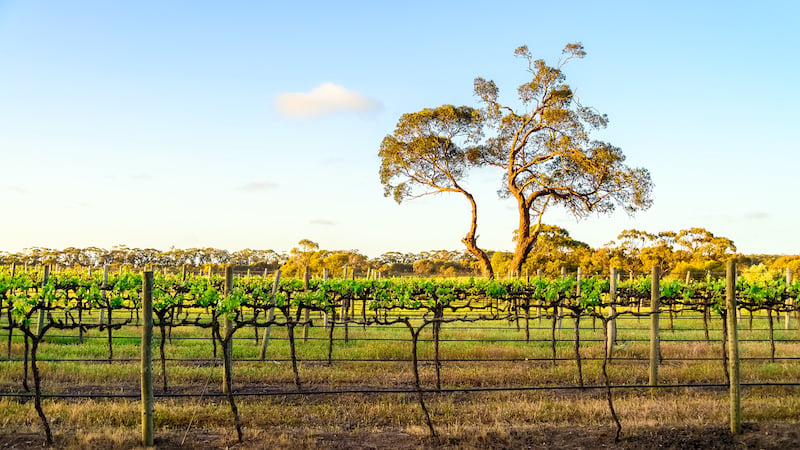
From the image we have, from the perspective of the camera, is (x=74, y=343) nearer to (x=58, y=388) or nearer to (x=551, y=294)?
(x=58, y=388)

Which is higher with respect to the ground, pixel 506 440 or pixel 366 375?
pixel 506 440

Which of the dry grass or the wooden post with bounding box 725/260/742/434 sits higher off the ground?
the wooden post with bounding box 725/260/742/434

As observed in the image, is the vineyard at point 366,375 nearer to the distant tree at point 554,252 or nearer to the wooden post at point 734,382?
the wooden post at point 734,382

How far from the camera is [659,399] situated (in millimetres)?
8531

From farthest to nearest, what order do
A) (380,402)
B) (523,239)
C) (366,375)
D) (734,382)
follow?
(523,239), (366,375), (380,402), (734,382)

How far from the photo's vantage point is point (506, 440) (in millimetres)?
6348

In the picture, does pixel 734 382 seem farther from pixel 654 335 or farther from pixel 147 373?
pixel 147 373

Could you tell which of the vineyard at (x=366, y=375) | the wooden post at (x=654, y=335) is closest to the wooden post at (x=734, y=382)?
the vineyard at (x=366, y=375)

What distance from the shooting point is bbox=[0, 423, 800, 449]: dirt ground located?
6137mm

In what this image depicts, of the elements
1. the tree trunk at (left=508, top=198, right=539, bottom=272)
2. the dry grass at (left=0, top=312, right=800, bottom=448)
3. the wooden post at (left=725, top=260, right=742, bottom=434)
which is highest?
the tree trunk at (left=508, top=198, right=539, bottom=272)

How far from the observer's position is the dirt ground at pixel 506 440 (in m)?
6.14

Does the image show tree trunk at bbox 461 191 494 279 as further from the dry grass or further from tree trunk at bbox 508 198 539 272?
the dry grass

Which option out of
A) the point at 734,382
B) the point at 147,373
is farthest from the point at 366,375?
the point at 734,382

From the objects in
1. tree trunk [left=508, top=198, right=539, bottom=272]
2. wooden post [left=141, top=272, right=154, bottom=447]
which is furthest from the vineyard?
tree trunk [left=508, top=198, right=539, bottom=272]
